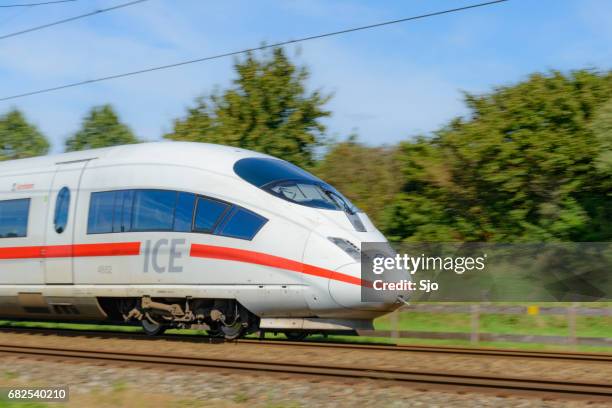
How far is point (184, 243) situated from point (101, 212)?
6.59 feet

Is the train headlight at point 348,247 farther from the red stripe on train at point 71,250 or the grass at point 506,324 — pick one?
the grass at point 506,324

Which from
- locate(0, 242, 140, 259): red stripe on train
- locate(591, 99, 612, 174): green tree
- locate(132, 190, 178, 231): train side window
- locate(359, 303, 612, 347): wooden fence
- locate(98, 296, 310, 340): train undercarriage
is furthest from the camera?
locate(591, 99, 612, 174): green tree

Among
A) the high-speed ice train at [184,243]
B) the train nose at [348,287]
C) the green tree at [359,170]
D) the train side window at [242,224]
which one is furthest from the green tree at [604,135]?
the train side window at [242,224]

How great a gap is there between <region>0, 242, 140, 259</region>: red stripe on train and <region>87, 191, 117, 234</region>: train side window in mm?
286

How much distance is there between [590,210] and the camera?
20.7m

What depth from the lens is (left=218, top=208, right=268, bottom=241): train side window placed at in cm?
1151

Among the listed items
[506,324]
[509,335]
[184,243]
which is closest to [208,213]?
[184,243]

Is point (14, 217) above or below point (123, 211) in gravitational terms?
above

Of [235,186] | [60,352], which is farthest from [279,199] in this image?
[60,352]

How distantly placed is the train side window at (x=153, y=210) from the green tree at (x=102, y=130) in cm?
5766

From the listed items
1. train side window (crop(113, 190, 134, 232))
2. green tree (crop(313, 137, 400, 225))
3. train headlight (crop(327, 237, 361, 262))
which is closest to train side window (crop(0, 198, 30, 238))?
train side window (crop(113, 190, 134, 232))

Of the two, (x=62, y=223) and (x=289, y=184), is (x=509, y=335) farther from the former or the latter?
(x=62, y=223)

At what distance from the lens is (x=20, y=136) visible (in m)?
72.2

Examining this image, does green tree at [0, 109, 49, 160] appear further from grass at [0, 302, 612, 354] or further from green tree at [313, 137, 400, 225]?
grass at [0, 302, 612, 354]
